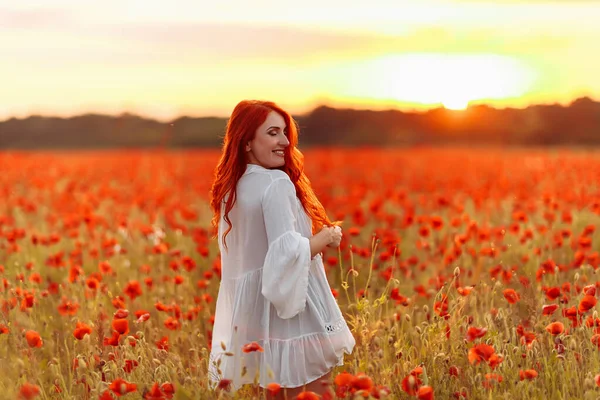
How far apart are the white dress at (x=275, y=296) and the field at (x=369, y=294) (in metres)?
0.15

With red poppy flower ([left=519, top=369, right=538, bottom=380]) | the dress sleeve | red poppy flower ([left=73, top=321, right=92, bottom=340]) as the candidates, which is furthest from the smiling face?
red poppy flower ([left=519, top=369, right=538, bottom=380])

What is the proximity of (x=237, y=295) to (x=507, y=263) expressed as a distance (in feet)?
10.8

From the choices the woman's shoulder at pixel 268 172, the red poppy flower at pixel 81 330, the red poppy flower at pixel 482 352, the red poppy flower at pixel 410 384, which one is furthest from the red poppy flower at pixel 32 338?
the red poppy flower at pixel 482 352

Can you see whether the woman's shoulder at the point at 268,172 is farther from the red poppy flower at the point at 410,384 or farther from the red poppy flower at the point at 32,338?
the red poppy flower at the point at 32,338

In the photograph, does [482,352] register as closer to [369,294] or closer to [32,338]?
[369,294]

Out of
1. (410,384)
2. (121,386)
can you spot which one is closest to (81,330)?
(121,386)

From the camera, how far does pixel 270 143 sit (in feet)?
10.0

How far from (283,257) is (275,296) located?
0.18 metres

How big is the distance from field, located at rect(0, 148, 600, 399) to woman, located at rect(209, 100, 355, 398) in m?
0.17

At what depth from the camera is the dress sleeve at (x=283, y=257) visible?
2.85m

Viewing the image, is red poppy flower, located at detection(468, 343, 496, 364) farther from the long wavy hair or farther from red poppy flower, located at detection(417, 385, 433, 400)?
the long wavy hair

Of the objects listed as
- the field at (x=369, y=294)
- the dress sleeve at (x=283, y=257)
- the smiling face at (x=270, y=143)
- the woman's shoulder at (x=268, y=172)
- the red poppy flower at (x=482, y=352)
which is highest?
the smiling face at (x=270, y=143)

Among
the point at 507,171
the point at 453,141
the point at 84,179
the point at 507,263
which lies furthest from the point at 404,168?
the point at 453,141

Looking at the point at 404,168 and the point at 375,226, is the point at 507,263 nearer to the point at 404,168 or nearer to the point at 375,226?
the point at 375,226
